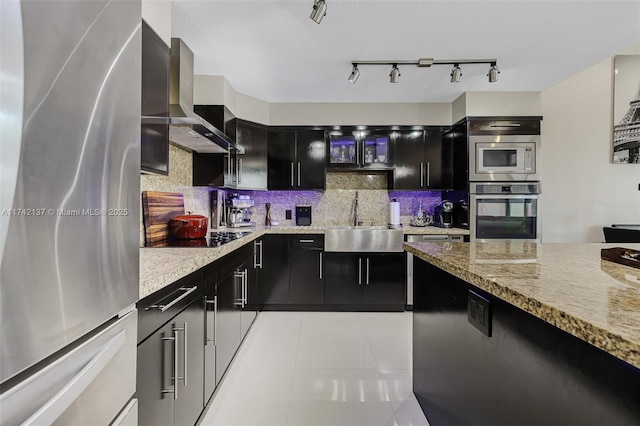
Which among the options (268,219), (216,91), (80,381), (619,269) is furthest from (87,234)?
(268,219)

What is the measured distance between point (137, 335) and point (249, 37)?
2.24 meters

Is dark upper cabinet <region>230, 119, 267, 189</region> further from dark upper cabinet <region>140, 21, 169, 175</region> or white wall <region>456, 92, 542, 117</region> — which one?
white wall <region>456, 92, 542, 117</region>

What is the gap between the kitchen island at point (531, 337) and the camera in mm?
574

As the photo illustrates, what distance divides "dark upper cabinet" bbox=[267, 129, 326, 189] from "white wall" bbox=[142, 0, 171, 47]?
6.17ft

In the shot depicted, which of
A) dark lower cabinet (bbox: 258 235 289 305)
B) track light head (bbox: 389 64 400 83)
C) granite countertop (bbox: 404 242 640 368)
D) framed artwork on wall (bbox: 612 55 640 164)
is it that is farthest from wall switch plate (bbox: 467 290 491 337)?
framed artwork on wall (bbox: 612 55 640 164)

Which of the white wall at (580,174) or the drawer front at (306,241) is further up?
the white wall at (580,174)

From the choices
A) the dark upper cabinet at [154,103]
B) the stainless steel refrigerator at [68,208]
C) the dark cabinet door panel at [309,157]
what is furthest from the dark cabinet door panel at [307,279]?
the stainless steel refrigerator at [68,208]

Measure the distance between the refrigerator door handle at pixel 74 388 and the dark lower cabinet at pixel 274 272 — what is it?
8.54ft

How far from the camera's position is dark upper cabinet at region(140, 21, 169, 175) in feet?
5.10

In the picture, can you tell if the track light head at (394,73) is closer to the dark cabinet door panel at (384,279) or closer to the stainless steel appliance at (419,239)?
the stainless steel appliance at (419,239)

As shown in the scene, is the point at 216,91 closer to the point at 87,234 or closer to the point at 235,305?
the point at 235,305

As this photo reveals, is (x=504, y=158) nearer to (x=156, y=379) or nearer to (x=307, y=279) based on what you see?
(x=307, y=279)

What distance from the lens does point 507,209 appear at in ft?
10.9

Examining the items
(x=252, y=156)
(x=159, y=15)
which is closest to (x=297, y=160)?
(x=252, y=156)
